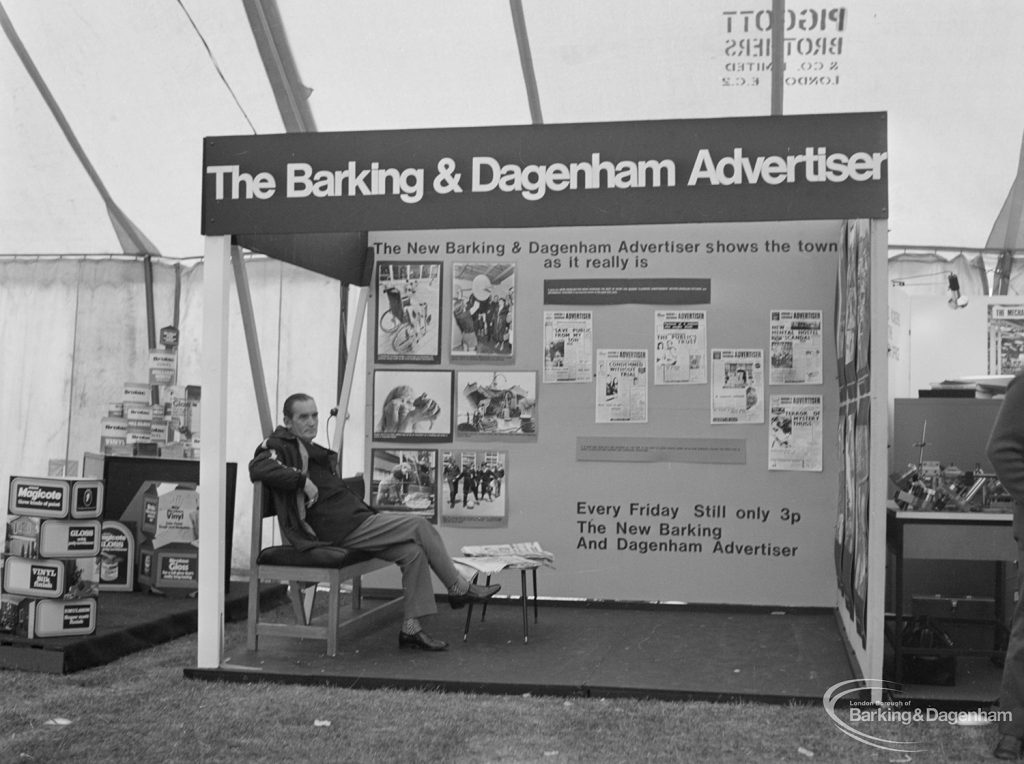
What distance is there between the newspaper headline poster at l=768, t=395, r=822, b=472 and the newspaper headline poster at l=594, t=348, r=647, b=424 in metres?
0.73

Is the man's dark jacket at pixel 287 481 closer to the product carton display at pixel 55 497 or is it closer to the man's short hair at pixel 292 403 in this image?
→ the man's short hair at pixel 292 403

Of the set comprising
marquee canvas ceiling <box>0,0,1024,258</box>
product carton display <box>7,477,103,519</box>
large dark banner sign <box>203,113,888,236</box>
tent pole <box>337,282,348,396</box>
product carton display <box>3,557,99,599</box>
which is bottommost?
product carton display <box>3,557,99,599</box>

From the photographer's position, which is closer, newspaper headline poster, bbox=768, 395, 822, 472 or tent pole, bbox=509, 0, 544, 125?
newspaper headline poster, bbox=768, 395, 822, 472

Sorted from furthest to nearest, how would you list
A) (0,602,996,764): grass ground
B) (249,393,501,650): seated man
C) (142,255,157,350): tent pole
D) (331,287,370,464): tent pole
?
(142,255,157,350): tent pole, (331,287,370,464): tent pole, (249,393,501,650): seated man, (0,602,996,764): grass ground

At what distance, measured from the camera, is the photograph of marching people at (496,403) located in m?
6.73

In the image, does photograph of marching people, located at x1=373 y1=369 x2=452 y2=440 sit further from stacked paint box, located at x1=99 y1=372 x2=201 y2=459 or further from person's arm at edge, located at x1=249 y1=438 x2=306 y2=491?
person's arm at edge, located at x1=249 y1=438 x2=306 y2=491

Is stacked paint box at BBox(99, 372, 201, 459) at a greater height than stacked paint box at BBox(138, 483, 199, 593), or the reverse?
stacked paint box at BBox(99, 372, 201, 459)

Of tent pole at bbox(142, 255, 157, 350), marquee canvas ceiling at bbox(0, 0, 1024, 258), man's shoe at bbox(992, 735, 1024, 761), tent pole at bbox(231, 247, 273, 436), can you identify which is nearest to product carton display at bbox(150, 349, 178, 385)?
tent pole at bbox(142, 255, 157, 350)

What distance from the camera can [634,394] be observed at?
664 cm

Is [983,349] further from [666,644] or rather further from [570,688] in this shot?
[570,688]

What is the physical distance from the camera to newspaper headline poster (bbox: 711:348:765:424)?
6.53 meters

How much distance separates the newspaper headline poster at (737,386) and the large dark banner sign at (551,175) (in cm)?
214

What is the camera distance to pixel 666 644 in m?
5.52

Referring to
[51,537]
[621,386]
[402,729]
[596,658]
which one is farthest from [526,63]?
[402,729]
